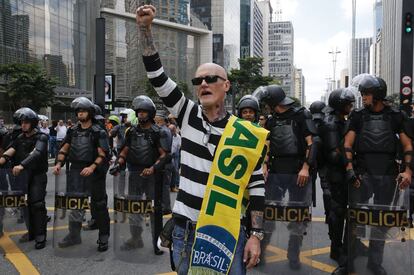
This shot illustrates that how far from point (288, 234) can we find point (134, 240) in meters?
1.78

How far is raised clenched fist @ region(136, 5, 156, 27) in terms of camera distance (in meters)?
→ 2.43

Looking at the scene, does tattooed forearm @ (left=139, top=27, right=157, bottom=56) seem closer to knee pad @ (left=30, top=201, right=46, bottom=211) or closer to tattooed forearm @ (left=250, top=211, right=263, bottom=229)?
tattooed forearm @ (left=250, top=211, right=263, bottom=229)

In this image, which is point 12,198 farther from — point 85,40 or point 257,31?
point 257,31

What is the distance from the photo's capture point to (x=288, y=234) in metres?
4.36

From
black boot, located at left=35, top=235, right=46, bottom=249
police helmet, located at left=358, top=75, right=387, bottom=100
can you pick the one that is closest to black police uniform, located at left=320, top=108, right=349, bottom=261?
police helmet, located at left=358, top=75, right=387, bottom=100

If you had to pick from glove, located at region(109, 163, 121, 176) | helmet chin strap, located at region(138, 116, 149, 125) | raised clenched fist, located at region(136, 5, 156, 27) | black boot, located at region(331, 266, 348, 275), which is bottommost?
black boot, located at region(331, 266, 348, 275)

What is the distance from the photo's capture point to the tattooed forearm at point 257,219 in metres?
2.41

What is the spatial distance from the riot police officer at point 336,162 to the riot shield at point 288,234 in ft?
1.54

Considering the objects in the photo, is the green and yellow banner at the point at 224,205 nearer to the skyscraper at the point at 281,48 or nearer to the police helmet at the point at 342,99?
the police helmet at the point at 342,99

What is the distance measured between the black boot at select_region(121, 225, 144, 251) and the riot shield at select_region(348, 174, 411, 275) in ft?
7.60

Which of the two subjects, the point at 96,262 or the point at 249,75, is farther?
the point at 249,75

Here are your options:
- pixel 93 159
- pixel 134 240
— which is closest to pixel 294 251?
pixel 134 240

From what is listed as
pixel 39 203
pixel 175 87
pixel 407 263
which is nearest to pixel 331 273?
pixel 407 263

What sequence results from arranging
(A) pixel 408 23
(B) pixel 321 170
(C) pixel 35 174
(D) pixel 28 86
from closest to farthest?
(C) pixel 35 174
(B) pixel 321 170
(A) pixel 408 23
(D) pixel 28 86
